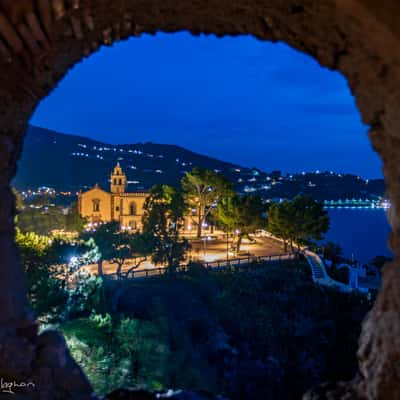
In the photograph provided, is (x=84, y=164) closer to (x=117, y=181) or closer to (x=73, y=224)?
(x=117, y=181)

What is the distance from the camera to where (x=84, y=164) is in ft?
191

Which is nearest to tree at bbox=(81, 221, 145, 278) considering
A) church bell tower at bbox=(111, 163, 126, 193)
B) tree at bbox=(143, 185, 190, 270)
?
tree at bbox=(143, 185, 190, 270)

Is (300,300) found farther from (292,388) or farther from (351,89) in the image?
(351,89)

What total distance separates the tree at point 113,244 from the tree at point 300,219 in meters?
7.63

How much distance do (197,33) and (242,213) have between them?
16701mm

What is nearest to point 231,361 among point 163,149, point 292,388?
point 292,388

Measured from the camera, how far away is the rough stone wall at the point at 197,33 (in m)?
1.88

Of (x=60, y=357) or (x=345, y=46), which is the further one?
(x=60, y=357)

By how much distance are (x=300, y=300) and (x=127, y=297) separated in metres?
7.41

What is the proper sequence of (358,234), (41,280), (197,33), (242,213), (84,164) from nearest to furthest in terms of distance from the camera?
(197,33) → (41,280) → (242,213) → (358,234) → (84,164)

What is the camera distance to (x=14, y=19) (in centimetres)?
199

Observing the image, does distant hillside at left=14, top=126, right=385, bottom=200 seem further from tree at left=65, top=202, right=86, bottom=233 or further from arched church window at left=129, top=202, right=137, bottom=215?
tree at left=65, top=202, right=86, bottom=233

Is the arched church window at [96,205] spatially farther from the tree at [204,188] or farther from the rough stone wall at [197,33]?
the rough stone wall at [197,33]

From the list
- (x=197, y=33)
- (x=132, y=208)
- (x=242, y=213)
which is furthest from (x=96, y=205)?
(x=197, y=33)
